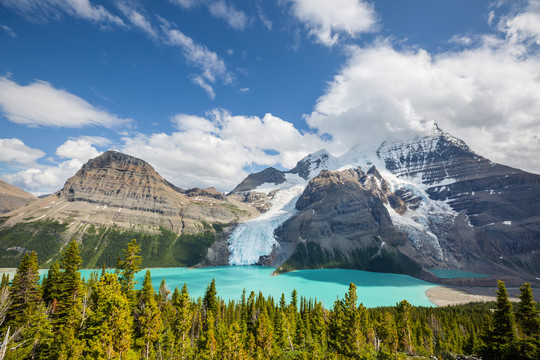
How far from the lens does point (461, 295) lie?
163750 millimetres

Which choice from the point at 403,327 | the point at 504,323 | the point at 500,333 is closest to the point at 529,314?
the point at 504,323

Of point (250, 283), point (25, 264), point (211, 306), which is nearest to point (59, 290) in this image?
point (25, 264)

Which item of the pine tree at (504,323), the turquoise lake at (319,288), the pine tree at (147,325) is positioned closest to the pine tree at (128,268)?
the pine tree at (147,325)

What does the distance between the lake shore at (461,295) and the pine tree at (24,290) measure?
565 ft

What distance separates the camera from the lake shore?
14952 centimetres

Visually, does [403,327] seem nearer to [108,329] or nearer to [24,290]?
[108,329]

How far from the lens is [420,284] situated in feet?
635

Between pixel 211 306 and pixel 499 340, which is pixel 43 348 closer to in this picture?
pixel 211 306

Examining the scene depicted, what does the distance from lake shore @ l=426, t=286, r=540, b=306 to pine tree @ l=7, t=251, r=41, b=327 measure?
172 m

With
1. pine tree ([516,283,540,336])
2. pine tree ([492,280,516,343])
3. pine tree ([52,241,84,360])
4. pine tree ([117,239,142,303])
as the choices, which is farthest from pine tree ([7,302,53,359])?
pine tree ([516,283,540,336])

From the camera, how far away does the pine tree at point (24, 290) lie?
103 ft

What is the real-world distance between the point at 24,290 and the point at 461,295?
8160 inches

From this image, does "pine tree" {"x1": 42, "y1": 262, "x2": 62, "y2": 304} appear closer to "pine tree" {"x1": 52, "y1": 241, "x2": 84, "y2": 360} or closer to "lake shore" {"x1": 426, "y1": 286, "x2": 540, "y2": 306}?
"pine tree" {"x1": 52, "y1": 241, "x2": 84, "y2": 360}

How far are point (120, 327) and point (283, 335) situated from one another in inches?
1530
